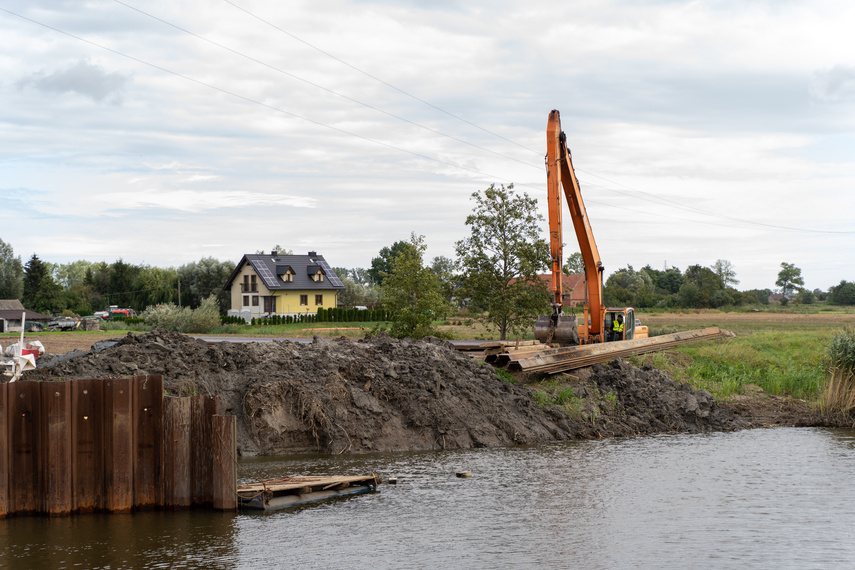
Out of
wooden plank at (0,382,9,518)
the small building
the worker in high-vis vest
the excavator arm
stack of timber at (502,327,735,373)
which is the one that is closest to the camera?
wooden plank at (0,382,9,518)

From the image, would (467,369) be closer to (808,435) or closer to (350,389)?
(350,389)

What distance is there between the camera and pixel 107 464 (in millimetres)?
11695

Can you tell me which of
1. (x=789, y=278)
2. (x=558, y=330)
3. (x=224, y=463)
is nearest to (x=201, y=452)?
(x=224, y=463)

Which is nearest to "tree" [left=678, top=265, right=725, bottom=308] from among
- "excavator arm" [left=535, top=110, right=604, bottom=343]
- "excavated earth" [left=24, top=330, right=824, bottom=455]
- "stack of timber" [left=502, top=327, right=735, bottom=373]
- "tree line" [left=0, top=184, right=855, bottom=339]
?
"tree line" [left=0, top=184, right=855, bottom=339]

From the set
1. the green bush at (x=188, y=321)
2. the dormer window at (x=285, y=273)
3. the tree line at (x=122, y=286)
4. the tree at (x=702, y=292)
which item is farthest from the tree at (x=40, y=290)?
the tree at (x=702, y=292)

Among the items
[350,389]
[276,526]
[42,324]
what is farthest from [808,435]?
[42,324]

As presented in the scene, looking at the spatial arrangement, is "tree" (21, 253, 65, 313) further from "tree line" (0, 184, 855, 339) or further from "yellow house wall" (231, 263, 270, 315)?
"yellow house wall" (231, 263, 270, 315)

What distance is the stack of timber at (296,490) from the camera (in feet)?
39.9

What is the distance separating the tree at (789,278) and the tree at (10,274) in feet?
416

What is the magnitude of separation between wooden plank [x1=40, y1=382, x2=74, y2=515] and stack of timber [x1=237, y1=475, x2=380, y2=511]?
103 inches

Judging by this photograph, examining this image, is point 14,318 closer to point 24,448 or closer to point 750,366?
point 750,366

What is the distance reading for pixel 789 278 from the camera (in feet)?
458

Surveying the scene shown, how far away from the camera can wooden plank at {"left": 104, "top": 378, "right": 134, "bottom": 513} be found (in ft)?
38.2

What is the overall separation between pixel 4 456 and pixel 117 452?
1.65 m
